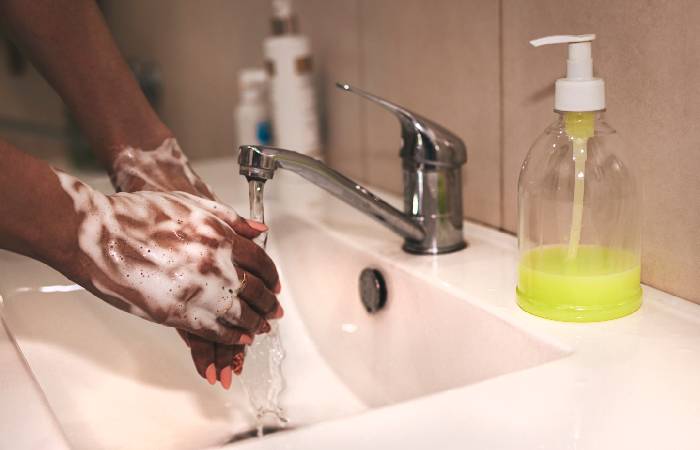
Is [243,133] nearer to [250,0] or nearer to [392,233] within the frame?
[250,0]

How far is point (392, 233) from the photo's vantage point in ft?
2.78

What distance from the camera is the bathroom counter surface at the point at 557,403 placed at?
44 centimetres

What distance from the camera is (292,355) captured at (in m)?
0.84

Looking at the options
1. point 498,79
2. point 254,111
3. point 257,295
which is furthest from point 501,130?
point 254,111

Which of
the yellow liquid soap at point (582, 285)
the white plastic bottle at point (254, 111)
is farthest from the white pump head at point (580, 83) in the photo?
the white plastic bottle at point (254, 111)

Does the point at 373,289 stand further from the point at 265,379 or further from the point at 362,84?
the point at 362,84

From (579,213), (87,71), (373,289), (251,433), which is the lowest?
(251,433)

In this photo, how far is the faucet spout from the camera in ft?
2.16

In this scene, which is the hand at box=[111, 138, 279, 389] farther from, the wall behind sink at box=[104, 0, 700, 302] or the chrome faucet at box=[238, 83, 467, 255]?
the wall behind sink at box=[104, 0, 700, 302]

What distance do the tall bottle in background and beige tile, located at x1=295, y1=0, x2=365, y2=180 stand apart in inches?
1.1

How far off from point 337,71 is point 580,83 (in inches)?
23.1

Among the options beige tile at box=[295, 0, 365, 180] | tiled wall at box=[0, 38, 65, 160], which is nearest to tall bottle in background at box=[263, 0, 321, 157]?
beige tile at box=[295, 0, 365, 180]

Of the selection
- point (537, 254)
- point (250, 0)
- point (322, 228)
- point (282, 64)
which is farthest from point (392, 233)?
point (250, 0)

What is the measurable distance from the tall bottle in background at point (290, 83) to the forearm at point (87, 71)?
330 mm
